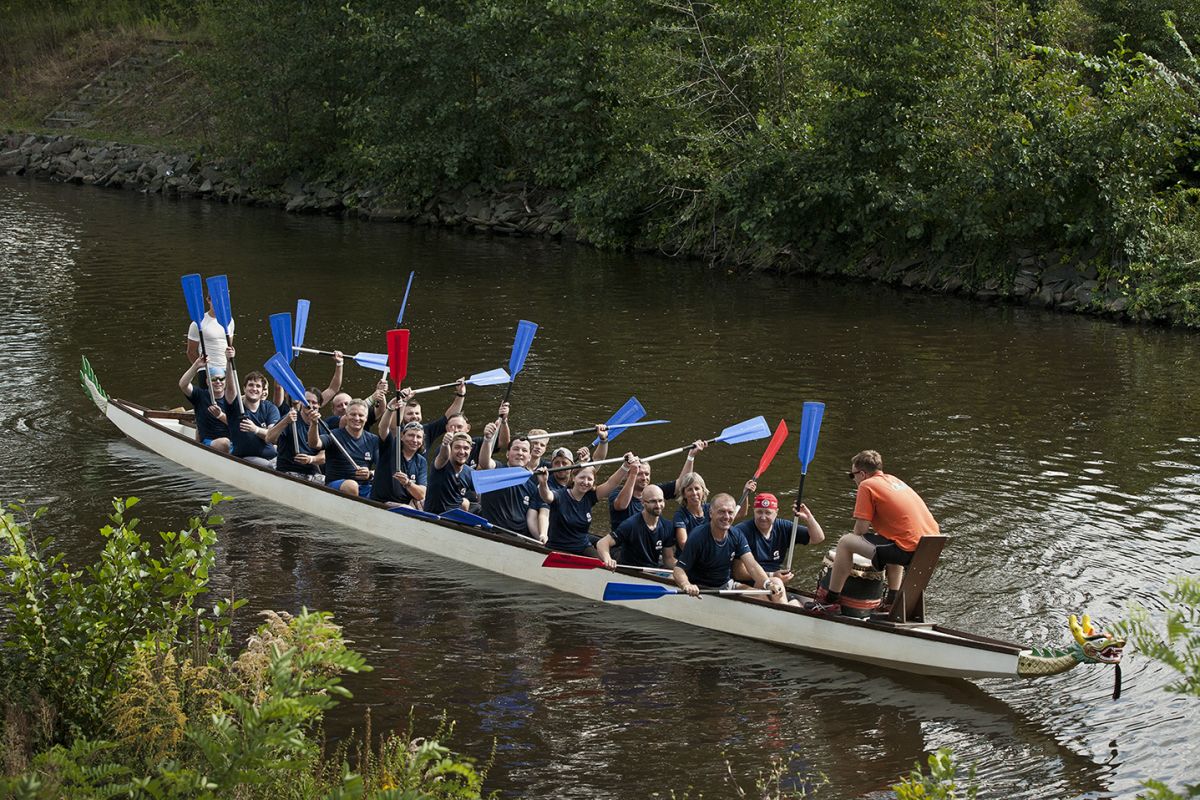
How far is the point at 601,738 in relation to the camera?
30.6 feet

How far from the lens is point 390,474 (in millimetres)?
13523

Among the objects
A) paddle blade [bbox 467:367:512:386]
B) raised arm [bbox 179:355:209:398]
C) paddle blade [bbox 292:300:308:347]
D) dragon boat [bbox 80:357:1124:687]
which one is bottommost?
dragon boat [bbox 80:357:1124:687]

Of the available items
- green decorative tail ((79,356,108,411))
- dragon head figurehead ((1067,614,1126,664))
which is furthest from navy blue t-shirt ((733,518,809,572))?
green decorative tail ((79,356,108,411))

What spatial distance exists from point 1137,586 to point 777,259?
1772 centimetres

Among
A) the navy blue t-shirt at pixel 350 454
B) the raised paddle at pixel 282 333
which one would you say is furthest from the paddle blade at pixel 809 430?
the raised paddle at pixel 282 333

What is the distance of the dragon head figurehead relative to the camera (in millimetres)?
9250

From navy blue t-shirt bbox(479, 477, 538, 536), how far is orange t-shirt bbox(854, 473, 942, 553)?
3646 mm

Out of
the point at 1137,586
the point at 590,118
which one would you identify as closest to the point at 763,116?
the point at 590,118

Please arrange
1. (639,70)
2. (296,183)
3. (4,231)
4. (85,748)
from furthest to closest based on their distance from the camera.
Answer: (296,183) → (4,231) → (639,70) → (85,748)

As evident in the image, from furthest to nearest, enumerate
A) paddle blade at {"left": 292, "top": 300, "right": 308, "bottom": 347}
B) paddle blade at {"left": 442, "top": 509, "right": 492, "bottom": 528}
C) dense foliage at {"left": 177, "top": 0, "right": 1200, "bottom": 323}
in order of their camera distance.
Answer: dense foliage at {"left": 177, "top": 0, "right": 1200, "bottom": 323}, paddle blade at {"left": 292, "top": 300, "right": 308, "bottom": 347}, paddle blade at {"left": 442, "top": 509, "right": 492, "bottom": 528}

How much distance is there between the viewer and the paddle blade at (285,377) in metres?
14.3

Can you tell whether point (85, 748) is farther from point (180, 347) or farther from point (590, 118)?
point (590, 118)

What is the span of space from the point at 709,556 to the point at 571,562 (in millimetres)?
1299

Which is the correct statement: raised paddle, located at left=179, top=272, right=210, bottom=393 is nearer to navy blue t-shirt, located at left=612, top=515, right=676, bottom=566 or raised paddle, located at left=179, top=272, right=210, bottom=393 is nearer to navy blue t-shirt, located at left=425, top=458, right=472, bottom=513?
navy blue t-shirt, located at left=425, top=458, right=472, bottom=513
